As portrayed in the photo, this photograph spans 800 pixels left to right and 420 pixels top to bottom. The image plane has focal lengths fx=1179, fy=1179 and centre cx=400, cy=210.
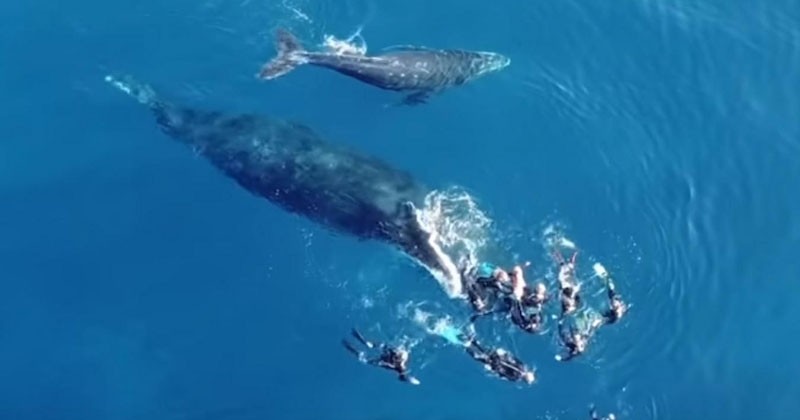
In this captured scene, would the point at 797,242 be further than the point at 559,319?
Yes

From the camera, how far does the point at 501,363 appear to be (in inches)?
1131

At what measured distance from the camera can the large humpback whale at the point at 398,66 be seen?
3172 centimetres

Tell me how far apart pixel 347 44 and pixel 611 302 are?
10604mm

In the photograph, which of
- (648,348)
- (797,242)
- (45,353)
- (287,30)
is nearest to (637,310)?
(648,348)

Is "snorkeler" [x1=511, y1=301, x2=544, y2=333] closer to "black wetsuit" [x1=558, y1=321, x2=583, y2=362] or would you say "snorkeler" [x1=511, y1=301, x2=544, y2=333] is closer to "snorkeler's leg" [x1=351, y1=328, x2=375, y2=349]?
"black wetsuit" [x1=558, y1=321, x2=583, y2=362]

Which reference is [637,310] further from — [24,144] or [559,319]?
[24,144]

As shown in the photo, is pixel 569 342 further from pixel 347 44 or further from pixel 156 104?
pixel 156 104

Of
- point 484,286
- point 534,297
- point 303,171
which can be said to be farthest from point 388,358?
point 303,171

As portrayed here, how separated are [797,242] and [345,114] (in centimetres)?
1286

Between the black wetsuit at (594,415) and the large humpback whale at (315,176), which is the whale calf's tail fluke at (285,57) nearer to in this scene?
the large humpback whale at (315,176)

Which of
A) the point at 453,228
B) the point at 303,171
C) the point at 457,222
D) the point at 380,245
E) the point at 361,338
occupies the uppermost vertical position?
the point at 303,171

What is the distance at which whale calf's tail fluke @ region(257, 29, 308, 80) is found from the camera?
105ft

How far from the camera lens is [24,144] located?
106 ft

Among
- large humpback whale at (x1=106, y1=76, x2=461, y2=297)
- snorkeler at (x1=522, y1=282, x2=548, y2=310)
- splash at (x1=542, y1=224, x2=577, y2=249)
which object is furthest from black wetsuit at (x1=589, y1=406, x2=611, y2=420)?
large humpback whale at (x1=106, y1=76, x2=461, y2=297)
